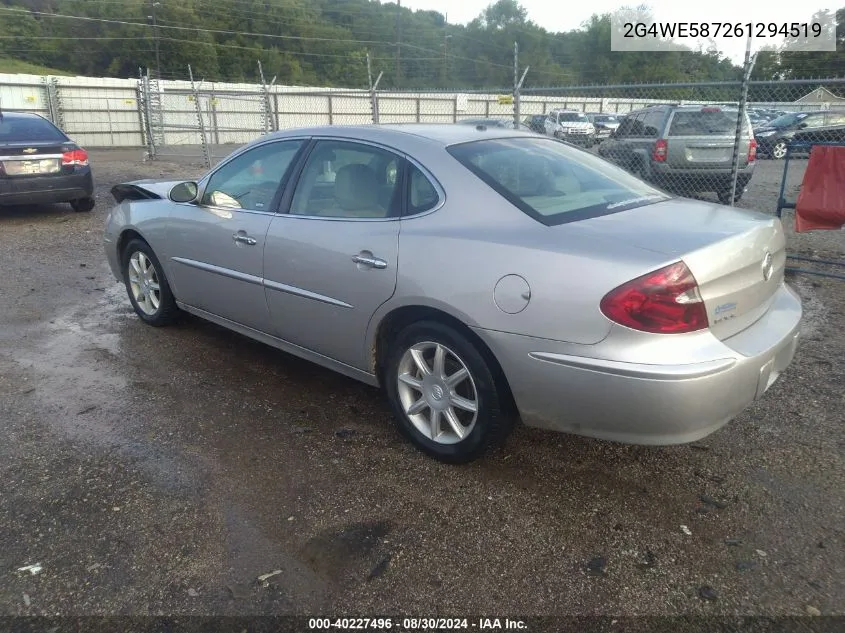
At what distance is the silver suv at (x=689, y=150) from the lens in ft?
30.5

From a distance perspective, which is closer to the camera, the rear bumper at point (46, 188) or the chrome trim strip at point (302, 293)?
the chrome trim strip at point (302, 293)

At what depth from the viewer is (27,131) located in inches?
370

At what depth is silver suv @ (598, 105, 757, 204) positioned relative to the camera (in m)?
9.28

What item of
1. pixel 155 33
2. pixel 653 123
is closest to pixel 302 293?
pixel 653 123

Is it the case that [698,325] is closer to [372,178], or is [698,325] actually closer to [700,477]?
[700,477]

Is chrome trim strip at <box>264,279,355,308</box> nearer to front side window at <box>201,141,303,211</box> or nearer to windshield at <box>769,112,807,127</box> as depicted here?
front side window at <box>201,141,303,211</box>

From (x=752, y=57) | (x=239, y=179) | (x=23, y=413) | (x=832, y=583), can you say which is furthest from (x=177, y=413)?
(x=752, y=57)

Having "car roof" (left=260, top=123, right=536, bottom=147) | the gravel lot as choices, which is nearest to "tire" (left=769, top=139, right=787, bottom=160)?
the gravel lot

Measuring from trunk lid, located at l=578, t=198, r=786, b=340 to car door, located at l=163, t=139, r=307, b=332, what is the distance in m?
1.93

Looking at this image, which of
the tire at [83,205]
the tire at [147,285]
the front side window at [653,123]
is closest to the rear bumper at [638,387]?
the tire at [147,285]

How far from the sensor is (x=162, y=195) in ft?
15.8

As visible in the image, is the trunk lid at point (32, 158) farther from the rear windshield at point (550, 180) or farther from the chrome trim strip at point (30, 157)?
the rear windshield at point (550, 180)

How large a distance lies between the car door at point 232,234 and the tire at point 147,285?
11.3 inches

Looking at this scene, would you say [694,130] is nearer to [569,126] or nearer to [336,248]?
[336,248]
